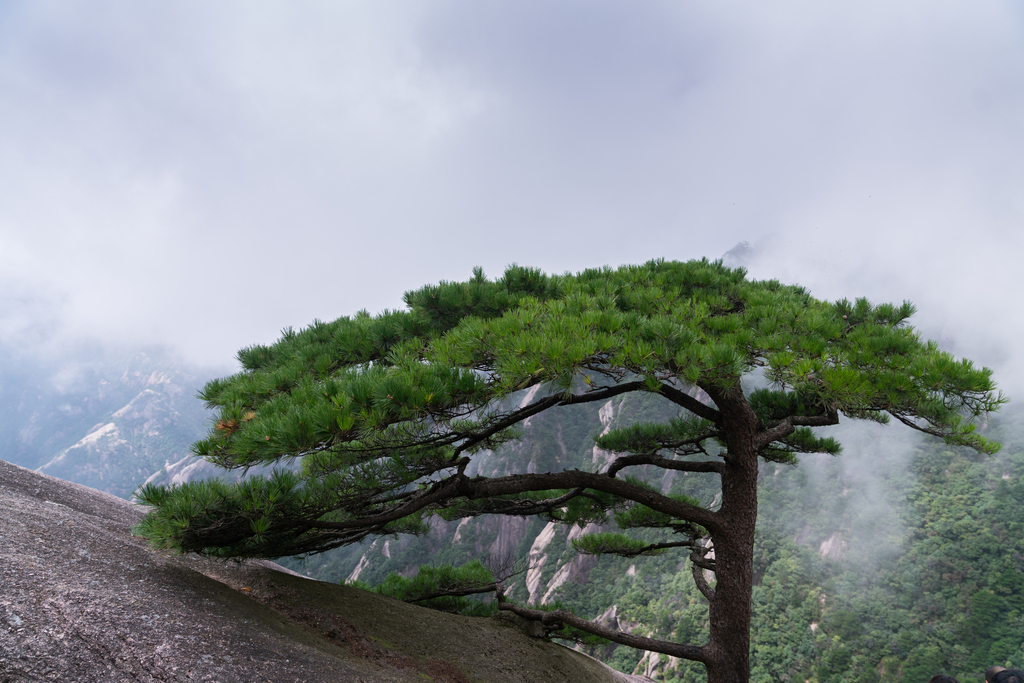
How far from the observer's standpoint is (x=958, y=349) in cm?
6134

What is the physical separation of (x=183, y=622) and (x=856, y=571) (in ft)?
146

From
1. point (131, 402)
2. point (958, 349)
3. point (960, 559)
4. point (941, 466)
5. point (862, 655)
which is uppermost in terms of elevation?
point (958, 349)

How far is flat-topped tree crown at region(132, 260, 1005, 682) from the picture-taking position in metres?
2.35

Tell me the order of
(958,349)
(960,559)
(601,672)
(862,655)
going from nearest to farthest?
1. (601,672)
2. (862,655)
3. (960,559)
4. (958,349)

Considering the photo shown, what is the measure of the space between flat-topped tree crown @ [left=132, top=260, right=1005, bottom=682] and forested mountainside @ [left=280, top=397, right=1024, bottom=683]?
18.3 meters

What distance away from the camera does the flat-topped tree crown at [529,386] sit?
7.72 feet

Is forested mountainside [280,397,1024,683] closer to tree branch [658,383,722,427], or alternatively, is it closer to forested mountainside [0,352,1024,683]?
forested mountainside [0,352,1024,683]

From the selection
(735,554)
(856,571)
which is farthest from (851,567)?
(735,554)

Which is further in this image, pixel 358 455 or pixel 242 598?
pixel 242 598

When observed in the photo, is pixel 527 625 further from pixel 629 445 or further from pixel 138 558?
pixel 138 558

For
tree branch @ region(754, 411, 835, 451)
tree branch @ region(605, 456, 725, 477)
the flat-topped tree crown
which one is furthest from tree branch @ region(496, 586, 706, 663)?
tree branch @ region(754, 411, 835, 451)

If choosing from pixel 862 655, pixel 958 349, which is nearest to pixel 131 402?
pixel 862 655

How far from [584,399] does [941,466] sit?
51283mm

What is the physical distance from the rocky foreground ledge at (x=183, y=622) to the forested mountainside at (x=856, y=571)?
17.8 m
